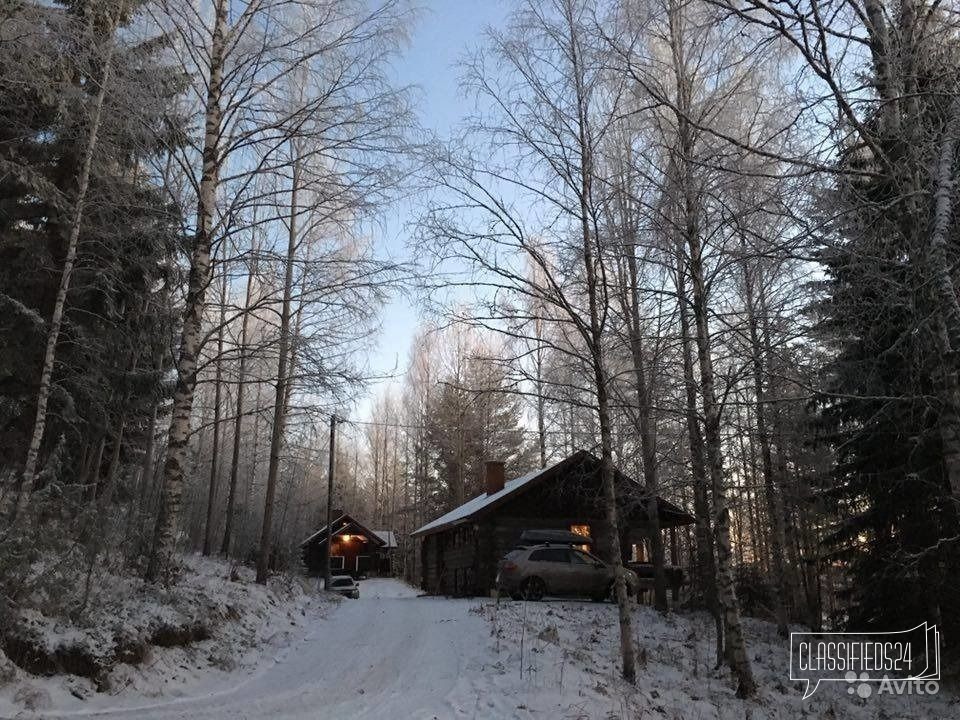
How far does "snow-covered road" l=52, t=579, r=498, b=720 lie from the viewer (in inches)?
274

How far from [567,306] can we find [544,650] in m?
5.64

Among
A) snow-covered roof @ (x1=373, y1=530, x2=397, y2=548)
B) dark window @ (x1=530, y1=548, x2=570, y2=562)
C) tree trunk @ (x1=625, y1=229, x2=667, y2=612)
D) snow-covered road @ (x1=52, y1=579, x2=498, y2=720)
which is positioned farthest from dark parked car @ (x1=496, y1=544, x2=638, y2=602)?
snow-covered roof @ (x1=373, y1=530, x2=397, y2=548)

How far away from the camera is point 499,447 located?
3916 cm

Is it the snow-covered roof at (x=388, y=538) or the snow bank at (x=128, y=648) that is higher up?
the snow-covered roof at (x=388, y=538)

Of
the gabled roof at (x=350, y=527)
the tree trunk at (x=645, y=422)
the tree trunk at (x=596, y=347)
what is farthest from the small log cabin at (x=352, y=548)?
the tree trunk at (x=596, y=347)

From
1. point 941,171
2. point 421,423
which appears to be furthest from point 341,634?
point 421,423

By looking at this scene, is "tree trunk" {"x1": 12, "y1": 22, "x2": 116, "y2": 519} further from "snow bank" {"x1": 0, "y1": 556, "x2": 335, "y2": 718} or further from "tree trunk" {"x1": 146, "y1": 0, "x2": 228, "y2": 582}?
"snow bank" {"x1": 0, "y1": 556, "x2": 335, "y2": 718}

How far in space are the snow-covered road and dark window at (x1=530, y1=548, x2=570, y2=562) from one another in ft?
14.9

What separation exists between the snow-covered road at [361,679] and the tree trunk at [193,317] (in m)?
2.74

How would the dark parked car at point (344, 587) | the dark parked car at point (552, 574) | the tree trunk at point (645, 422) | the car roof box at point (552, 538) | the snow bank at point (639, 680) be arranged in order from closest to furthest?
the snow bank at point (639, 680) < the tree trunk at point (645, 422) < the dark parked car at point (552, 574) < the car roof box at point (552, 538) < the dark parked car at point (344, 587)

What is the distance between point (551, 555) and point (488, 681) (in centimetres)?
1022

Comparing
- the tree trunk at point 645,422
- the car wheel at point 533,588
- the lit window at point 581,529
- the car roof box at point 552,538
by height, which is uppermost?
the tree trunk at point 645,422

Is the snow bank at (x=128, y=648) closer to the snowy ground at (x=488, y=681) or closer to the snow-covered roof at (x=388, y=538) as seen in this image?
the snowy ground at (x=488, y=681)

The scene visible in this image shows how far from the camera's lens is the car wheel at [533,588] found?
60.2 feet
